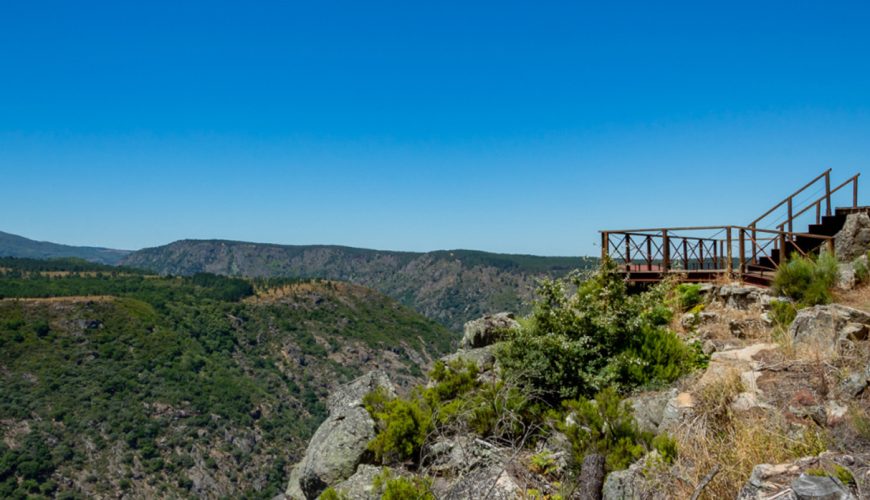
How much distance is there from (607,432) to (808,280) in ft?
20.5

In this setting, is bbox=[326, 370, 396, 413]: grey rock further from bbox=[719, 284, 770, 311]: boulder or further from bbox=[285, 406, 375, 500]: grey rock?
bbox=[719, 284, 770, 311]: boulder

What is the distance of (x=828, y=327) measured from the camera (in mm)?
6996

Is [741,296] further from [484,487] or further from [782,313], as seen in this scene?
[484,487]

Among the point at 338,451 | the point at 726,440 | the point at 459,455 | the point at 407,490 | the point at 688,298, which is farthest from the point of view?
the point at 688,298

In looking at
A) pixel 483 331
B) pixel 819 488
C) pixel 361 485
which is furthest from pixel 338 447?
pixel 819 488

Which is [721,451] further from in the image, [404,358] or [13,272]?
[13,272]

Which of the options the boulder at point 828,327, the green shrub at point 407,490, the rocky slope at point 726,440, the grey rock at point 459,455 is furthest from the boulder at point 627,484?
the boulder at point 828,327

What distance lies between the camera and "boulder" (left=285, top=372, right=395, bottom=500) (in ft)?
27.9

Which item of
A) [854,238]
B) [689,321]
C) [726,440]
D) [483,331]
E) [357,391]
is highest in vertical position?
[854,238]

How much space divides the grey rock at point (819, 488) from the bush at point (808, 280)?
7227mm

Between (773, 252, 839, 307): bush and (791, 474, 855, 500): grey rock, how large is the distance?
285 inches

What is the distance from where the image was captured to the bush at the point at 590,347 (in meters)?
7.84

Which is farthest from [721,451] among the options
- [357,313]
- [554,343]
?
[357,313]

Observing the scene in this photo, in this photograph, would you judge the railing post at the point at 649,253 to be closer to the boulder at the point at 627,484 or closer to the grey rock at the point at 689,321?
the grey rock at the point at 689,321
